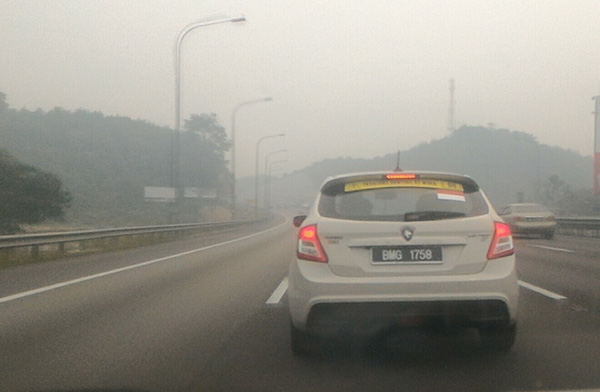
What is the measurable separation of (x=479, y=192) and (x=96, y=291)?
672cm

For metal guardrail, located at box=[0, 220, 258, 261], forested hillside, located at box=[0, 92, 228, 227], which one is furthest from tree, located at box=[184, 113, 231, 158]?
metal guardrail, located at box=[0, 220, 258, 261]

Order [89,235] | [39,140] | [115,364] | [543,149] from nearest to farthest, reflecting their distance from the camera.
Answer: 1. [115,364]
2. [89,235]
3. [39,140]
4. [543,149]

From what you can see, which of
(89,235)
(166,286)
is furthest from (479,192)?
(89,235)

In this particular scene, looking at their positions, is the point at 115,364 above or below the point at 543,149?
below

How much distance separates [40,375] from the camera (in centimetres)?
585

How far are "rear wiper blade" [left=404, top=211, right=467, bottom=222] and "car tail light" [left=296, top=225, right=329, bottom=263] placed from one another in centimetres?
73

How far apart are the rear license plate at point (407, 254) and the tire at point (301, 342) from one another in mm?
920

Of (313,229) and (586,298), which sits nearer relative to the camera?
(313,229)

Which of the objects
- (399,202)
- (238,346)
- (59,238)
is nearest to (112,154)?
(59,238)

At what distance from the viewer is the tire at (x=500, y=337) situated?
630 centimetres

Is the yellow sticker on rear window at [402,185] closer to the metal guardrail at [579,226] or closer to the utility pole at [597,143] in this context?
the metal guardrail at [579,226]

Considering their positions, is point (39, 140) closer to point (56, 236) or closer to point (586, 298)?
point (56, 236)

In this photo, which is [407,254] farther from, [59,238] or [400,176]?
[59,238]

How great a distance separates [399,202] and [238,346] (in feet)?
6.58
